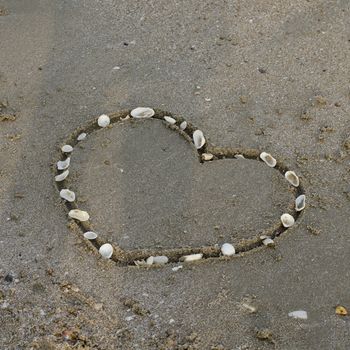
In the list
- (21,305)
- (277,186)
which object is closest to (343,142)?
(277,186)

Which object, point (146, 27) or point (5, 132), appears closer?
point (5, 132)

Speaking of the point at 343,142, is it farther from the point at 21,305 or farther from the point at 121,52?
the point at 21,305

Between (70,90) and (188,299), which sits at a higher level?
(70,90)

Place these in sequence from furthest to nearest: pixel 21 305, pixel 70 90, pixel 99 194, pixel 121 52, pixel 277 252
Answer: pixel 121 52 → pixel 70 90 → pixel 99 194 → pixel 277 252 → pixel 21 305

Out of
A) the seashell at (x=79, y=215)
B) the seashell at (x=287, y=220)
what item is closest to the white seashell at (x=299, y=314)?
the seashell at (x=287, y=220)

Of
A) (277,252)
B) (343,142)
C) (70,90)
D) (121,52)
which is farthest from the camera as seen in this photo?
(121,52)

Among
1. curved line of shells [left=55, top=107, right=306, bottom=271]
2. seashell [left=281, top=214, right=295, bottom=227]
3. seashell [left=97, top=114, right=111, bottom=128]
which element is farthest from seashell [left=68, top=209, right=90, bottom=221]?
seashell [left=281, top=214, right=295, bottom=227]

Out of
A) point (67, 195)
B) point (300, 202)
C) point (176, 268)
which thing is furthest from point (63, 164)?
point (300, 202)
